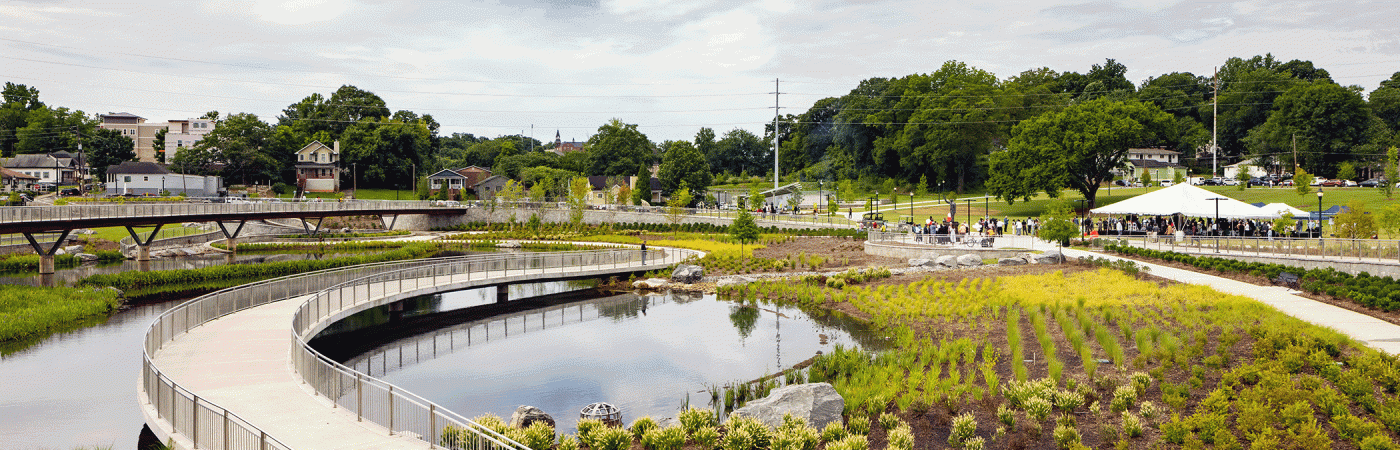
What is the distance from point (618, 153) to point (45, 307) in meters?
88.4

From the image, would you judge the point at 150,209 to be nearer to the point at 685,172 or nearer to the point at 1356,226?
the point at 685,172

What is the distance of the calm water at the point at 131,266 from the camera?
41.6 m

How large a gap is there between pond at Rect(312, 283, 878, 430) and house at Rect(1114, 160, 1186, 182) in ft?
265

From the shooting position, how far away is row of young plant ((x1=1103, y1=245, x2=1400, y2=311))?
2418 centimetres

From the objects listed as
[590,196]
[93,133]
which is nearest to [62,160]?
[93,133]

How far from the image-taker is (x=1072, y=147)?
7150 centimetres

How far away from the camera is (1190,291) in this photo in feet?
89.5

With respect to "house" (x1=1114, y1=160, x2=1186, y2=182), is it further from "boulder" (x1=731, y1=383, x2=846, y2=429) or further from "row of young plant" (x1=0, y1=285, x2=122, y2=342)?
"row of young plant" (x1=0, y1=285, x2=122, y2=342)

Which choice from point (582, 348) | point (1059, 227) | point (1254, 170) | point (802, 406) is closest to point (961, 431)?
point (802, 406)

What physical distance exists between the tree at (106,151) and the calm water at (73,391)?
105336 millimetres

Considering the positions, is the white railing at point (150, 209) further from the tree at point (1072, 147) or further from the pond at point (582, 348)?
the tree at point (1072, 147)

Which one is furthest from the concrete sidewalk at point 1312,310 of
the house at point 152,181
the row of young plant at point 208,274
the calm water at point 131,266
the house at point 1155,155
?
the house at point 152,181

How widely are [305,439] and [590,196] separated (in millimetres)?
92226

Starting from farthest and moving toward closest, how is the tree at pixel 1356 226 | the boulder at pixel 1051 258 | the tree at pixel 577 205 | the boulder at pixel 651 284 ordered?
the tree at pixel 577 205
the boulder at pixel 651 284
the boulder at pixel 1051 258
the tree at pixel 1356 226
